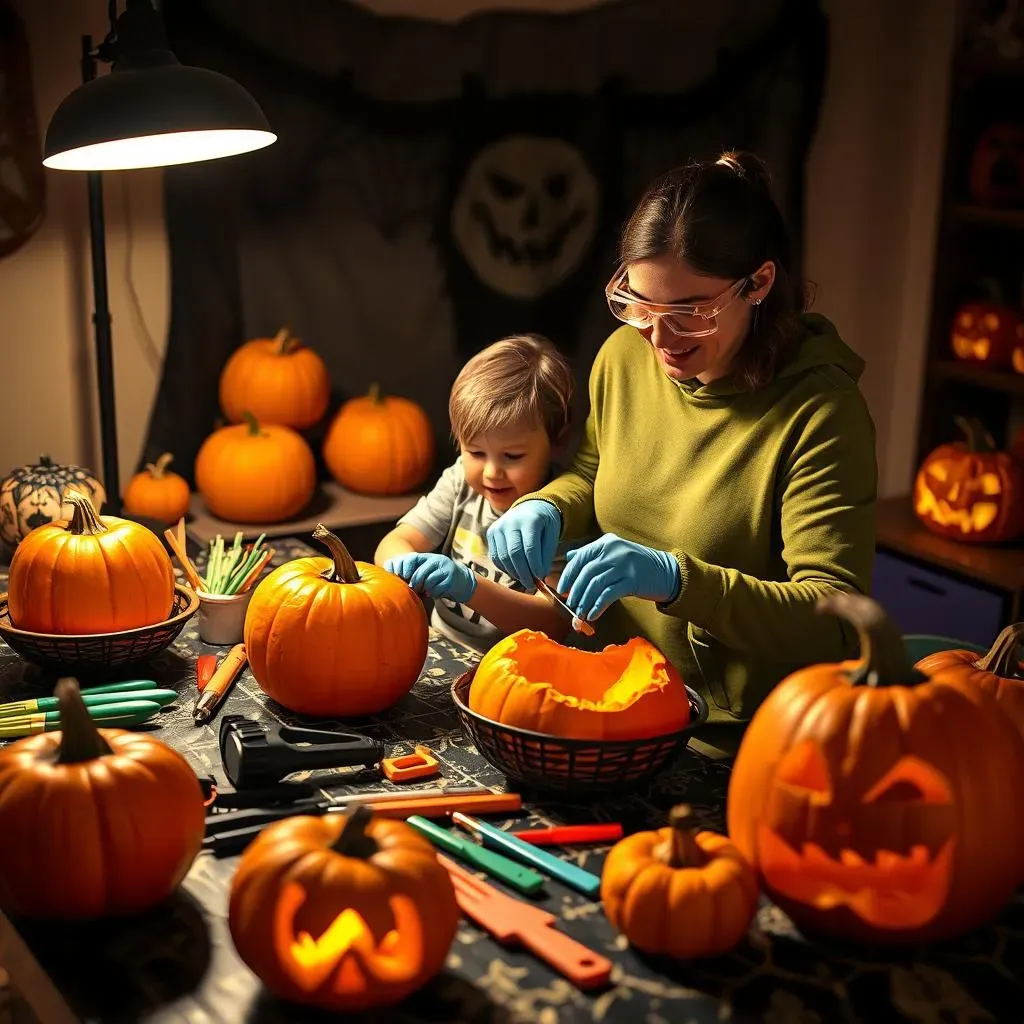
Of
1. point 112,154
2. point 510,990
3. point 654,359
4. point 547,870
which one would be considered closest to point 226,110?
point 112,154

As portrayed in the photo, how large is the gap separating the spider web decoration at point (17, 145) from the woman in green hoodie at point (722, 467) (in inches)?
62.1

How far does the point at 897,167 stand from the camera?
392 cm

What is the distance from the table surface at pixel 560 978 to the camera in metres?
1.04

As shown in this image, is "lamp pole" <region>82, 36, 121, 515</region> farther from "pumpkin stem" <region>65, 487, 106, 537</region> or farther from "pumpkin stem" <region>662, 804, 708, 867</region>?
"pumpkin stem" <region>662, 804, 708, 867</region>

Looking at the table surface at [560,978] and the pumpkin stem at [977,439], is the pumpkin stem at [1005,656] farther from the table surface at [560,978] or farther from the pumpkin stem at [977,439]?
the pumpkin stem at [977,439]

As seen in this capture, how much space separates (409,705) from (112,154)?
1.05 m

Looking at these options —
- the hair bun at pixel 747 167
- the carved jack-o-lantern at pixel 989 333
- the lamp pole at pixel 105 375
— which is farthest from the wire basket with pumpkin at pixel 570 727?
the carved jack-o-lantern at pixel 989 333

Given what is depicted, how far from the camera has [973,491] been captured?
3252 mm

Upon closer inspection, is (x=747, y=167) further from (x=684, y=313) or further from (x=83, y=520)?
(x=83, y=520)

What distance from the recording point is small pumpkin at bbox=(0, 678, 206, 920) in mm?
1132

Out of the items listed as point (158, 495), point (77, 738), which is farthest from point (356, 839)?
point (158, 495)

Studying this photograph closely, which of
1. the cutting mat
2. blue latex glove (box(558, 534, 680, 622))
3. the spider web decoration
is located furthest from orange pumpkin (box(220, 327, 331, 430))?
blue latex glove (box(558, 534, 680, 622))

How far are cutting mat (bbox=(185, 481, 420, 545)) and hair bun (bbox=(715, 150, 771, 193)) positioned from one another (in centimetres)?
147

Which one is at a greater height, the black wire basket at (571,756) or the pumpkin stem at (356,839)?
the pumpkin stem at (356,839)
